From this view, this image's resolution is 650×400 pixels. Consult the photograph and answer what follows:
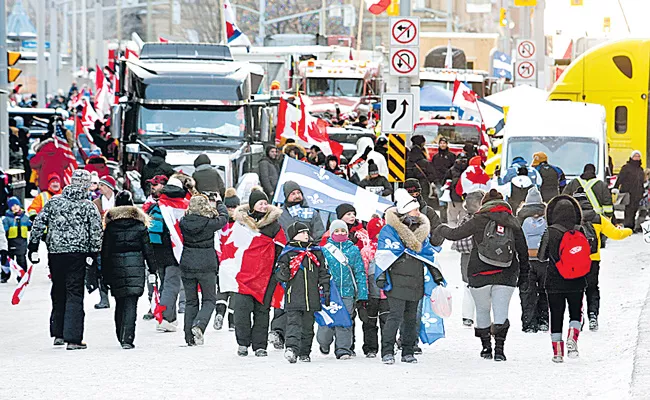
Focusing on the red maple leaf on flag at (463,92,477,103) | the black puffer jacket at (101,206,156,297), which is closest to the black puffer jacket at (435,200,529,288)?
the black puffer jacket at (101,206,156,297)

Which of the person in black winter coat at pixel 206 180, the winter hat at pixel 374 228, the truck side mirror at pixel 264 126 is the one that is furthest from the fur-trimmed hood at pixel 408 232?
the truck side mirror at pixel 264 126

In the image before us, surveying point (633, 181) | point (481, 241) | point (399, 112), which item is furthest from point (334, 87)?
point (481, 241)

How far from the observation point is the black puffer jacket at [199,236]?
516 inches

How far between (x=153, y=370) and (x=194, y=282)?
195 centimetres

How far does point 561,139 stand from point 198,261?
37.9ft

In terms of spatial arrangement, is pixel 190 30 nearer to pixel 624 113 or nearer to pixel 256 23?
pixel 256 23

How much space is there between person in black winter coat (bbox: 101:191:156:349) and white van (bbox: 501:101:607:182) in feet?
36.1

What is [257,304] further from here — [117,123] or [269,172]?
[117,123]

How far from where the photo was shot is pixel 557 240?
12.3m

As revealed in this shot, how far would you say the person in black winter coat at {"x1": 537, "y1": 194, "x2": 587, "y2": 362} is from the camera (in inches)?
479

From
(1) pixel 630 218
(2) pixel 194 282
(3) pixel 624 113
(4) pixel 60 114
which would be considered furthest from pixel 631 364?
(4) pixel 60 114

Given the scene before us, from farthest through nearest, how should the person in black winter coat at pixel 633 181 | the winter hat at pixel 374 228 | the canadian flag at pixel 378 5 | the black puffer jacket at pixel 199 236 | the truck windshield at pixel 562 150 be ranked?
the canadian flag at pixel 378 5
the person in black winter coat at pixel 633 181
the truck windshield at pixel 562 150
the black puffer jacket at pixel 199 236
the winter hat at pixel 374 228

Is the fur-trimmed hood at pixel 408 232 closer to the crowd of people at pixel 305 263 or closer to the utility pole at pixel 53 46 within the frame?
the crowd of people at pixel 305 263

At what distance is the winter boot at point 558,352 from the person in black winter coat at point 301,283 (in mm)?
1874
